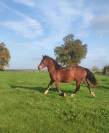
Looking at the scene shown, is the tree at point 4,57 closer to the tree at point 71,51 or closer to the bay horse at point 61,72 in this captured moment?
the tree at point 71,51

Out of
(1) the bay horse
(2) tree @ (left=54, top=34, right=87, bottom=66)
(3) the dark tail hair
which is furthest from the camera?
(2) tree @ (left=54, top=34, right=87, bottom=66)

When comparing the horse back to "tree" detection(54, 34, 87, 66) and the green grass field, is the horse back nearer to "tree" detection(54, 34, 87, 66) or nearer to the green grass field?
the green grass field

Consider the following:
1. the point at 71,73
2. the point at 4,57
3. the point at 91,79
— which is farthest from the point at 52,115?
the point at 4,57

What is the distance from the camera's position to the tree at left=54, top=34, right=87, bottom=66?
11412 cm

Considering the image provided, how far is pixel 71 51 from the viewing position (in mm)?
115375

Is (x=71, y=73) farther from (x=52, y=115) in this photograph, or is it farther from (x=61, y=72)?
(x=52, y=115)

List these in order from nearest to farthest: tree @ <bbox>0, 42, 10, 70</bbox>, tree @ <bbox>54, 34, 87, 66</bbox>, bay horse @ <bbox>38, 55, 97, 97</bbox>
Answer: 1. bay horse @ <bbox>38, 55, 97, 97</bbox>
2. tree @ <bbox>0, 42, 10, 70</bbox>
3. tree @ <bbox>54, 34, 87, 66</bbox>

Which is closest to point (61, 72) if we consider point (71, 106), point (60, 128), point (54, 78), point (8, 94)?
point (54, 78)

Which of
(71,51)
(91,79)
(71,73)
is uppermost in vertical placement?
(71,51)

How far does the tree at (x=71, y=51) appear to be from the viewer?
374 ft

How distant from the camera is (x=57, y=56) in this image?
116250mm

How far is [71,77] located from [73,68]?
53 cm

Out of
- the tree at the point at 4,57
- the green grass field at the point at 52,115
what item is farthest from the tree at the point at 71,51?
the green grass field at the point at 52,115

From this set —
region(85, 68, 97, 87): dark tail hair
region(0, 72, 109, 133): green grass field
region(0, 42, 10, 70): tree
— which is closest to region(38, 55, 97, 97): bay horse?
region(85, 68, 97, 87): dark tail hair
